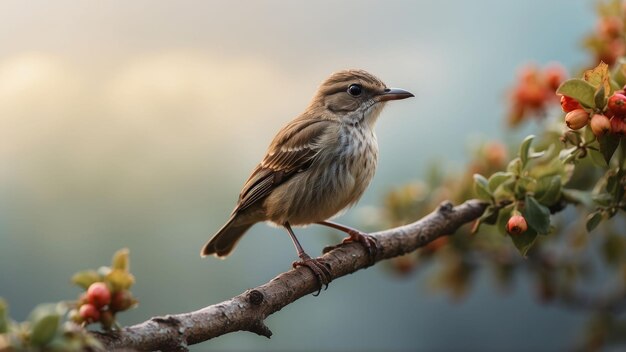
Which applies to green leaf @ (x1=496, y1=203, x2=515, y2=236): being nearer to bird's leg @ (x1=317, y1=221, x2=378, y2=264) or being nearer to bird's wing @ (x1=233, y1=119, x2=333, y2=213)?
bird's leg @ (x1=317, y1=221, x2=378, y2=264)

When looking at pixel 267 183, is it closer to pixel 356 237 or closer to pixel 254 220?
pixel 254 220

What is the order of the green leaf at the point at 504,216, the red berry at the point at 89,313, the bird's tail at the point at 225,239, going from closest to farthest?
the red berry at the point at 89,313 → the green leaf at the point at 504,216 → the bird's tail at the point at 225,239

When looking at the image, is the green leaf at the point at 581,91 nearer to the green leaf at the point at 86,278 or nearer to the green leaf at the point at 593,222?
the green leaf at the point at 593,222

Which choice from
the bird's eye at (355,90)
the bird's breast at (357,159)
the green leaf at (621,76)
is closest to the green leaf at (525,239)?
the green leaf at (621,76)

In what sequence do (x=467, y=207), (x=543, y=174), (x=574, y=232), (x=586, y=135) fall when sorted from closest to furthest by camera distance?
(x=586, y=135) < (x=543, y=174) < (x=467, y=207) < (x=574, y=232)

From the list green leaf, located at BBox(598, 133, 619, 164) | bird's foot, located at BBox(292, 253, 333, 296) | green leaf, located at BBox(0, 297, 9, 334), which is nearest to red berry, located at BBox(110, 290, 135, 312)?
green leaf, located at BBox(0, 297, 9, 334)

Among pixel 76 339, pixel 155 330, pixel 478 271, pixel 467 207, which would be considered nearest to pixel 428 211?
pixel 478 271
